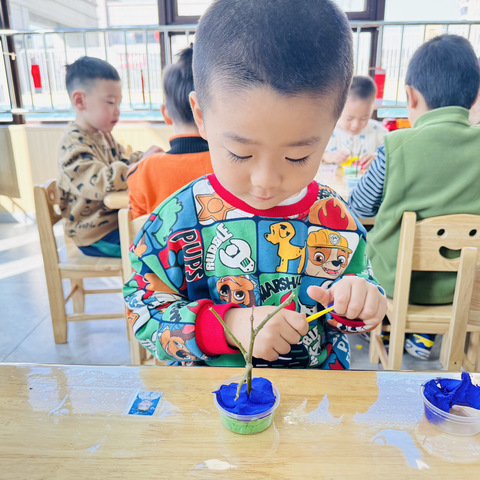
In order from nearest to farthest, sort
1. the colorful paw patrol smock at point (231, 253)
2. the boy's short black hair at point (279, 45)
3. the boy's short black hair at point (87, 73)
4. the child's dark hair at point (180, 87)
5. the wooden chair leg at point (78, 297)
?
the boy's short black hair at point (279, 45) → the colorful paw patrol smock at point (231, 253) → the child's dark hair at point (180, 87) → the boy's short black hair at point (87, 73) → the wooden chair leg at point (78, 297)

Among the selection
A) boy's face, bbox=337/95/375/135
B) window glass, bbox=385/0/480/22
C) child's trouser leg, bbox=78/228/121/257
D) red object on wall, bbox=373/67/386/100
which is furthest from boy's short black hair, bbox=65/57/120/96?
window glass, bbox=385/0/480/22

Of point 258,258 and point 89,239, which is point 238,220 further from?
point 89,239

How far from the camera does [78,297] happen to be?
251 centimetres

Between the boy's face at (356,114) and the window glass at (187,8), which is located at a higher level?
the window glass at (187,8)

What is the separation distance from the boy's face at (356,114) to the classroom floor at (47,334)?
1.45 meters

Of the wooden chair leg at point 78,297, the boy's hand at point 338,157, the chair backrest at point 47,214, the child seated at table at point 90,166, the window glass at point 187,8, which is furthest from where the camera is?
the window glass at point 187,8

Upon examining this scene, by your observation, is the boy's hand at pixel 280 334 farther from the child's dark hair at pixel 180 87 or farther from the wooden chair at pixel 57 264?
the wooden chair at pixel 57 264

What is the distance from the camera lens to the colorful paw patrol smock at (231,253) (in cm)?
82

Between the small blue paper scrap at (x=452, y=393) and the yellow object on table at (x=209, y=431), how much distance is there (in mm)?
31

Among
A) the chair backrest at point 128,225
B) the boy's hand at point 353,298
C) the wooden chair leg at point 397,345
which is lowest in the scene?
the wooden chair leg at point 397,345

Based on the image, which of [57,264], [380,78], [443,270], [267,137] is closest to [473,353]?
[443,270]

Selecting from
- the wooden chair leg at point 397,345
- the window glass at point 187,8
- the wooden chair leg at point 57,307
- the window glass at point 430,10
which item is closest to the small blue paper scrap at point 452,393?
the wooden chair leg at point 397,345

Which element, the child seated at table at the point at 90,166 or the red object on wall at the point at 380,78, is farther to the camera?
the red object on wall at the point at 380,78

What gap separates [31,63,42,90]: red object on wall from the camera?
165 inches
